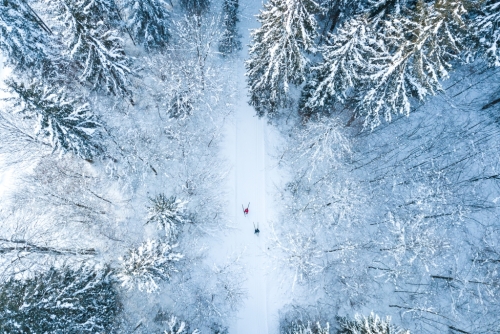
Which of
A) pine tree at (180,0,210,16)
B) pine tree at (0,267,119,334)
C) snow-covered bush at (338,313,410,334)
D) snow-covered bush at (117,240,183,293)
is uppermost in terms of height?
pine tree at (180,0,210,16)

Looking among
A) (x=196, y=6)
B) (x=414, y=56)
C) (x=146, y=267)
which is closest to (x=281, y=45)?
(x=414, y=56)

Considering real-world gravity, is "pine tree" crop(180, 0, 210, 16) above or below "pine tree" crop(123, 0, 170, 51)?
above

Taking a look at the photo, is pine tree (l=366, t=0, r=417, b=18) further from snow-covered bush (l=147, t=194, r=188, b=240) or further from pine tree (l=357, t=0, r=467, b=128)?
snow-covered bush (l=147, t=194, r=188, b=240)

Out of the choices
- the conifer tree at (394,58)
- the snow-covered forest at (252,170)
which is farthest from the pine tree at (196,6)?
the conifer tree at (394,58)

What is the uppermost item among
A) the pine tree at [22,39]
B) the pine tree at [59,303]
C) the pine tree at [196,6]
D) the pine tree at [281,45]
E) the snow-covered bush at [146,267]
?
the pine tree at [196,6]

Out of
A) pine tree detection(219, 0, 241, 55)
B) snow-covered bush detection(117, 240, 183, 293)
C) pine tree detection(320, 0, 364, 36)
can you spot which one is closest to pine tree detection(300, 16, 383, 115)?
pine tree detection(320, 0, 364, 36)

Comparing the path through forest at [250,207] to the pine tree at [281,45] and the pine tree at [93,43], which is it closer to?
the pine tree at [281,45]
